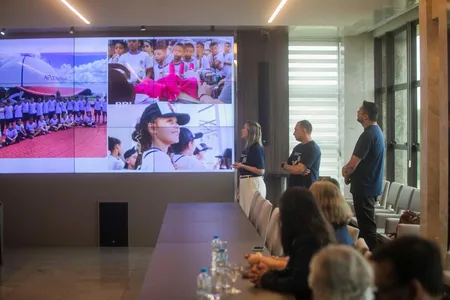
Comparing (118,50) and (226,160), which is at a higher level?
(118,50)

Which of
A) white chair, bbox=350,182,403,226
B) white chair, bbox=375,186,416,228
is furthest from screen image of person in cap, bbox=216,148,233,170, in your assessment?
white chair, bbox=375,186,416,228

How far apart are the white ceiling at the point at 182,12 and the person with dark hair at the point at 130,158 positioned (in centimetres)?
193

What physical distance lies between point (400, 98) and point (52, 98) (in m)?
5.32

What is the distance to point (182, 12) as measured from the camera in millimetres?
6852

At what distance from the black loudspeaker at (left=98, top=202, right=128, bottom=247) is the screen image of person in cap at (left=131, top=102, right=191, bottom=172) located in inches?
27.8

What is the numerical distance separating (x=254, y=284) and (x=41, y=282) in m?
3.82

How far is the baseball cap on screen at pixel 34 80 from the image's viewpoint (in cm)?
837

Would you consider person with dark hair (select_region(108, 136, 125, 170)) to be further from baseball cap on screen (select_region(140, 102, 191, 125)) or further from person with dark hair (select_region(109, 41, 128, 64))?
person with dark hair (select_region(109, 41, 128, 64))

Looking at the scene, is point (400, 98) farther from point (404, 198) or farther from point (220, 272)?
point (220, 272)

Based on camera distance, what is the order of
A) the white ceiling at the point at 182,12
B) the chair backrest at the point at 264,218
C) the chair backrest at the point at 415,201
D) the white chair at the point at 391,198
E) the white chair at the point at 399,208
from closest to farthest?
1. the chair backrest at the point at 264,218
2. the white ceiling at the point at 182,12
3. the chair backrest at the point at 415,201
4. the white chair at the point at 399,208
5. the white chair at the point at 391,198

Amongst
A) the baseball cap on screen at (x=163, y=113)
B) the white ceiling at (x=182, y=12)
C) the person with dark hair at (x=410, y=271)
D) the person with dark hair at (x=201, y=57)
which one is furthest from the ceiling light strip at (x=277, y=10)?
the person with dark hair at (x=410, y=271)

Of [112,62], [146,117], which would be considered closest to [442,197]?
[146,117]

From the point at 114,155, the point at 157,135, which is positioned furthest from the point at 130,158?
the point at 157,135

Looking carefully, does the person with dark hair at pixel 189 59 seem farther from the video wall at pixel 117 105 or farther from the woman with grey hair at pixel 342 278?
the woman with grey hair at pixel 342 278
